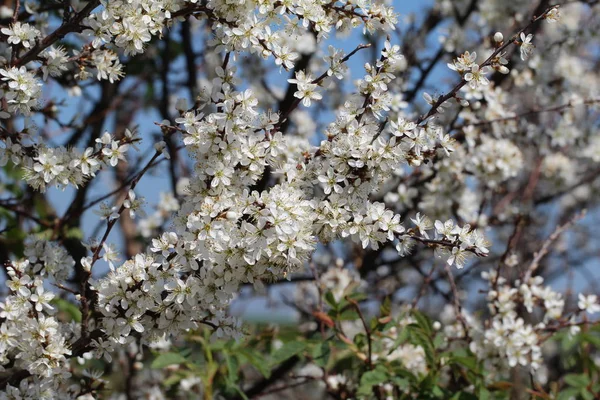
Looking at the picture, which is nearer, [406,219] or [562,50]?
[406,219]

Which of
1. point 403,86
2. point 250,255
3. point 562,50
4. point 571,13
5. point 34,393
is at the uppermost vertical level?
point 571,13

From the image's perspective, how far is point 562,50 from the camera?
486 centimetres

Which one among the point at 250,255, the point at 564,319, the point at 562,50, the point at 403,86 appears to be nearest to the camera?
the point at 250,255

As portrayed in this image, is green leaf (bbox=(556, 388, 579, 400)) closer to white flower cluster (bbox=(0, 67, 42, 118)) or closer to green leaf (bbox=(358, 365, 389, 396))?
green leaf (bbox=(358, 365, 389, 396))

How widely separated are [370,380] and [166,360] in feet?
2.53

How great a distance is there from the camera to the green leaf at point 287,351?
290 cm

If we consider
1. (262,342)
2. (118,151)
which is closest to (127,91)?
(262,342)

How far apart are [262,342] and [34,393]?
1.35m

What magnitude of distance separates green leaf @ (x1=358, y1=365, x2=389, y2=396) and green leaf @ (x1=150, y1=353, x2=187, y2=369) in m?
0.68

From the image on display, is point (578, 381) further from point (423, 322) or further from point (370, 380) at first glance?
point (370, 380)

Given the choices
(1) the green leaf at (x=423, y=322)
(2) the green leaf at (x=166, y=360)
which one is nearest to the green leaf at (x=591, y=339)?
(1) the green leaf at (x=423, y=322)

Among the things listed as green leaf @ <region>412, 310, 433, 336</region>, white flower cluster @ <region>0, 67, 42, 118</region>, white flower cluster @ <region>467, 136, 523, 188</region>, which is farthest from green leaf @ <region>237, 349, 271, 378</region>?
white flower cluster @ <region>467, 136, 523, 188</region>

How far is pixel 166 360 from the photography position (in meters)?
2.81

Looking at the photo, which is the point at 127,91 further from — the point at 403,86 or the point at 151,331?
the point at 151,331
